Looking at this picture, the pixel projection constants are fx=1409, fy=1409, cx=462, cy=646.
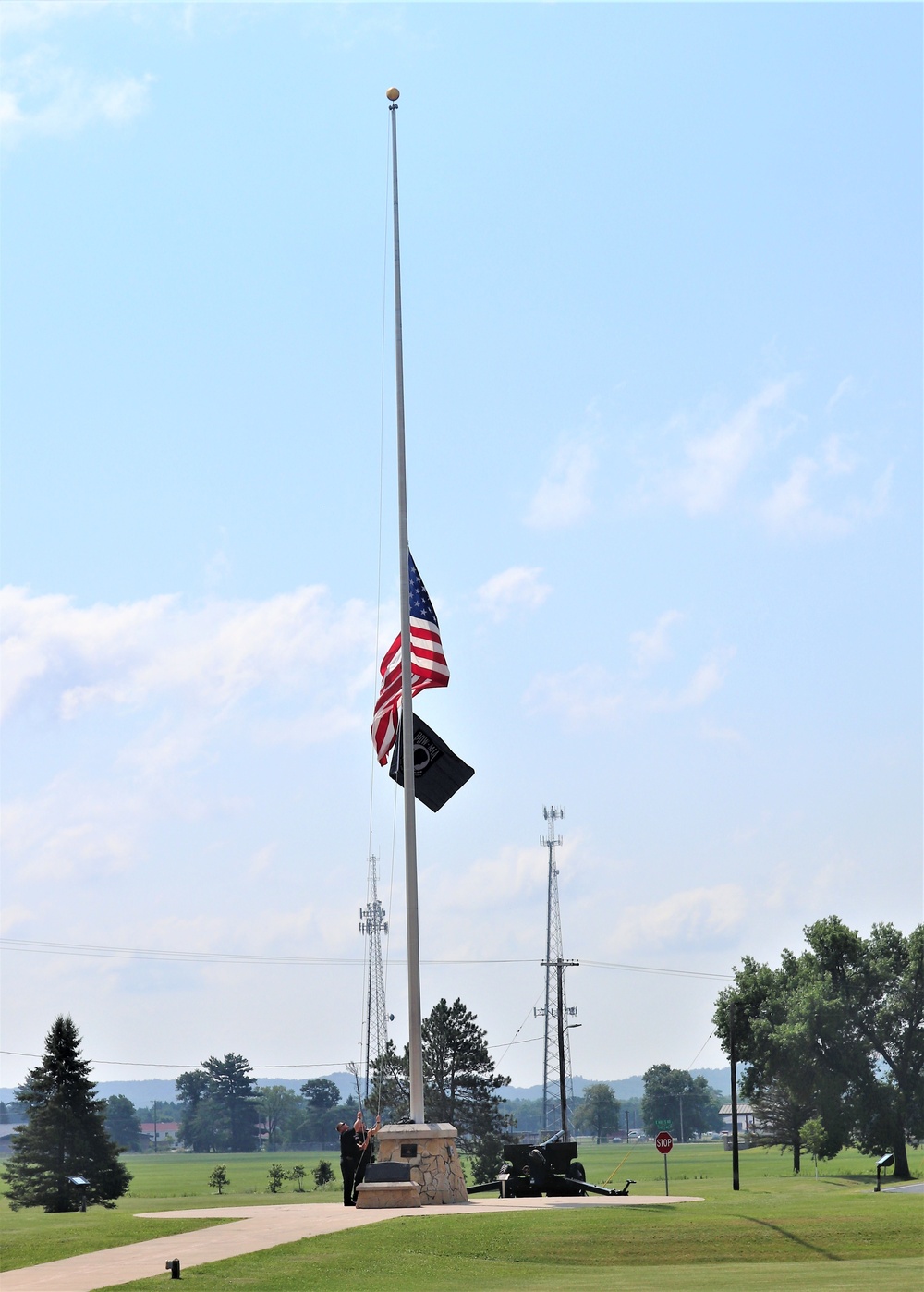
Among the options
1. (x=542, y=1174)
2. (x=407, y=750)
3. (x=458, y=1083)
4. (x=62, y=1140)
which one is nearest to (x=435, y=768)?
(x=407, y=750)

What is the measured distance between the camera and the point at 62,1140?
5400cm

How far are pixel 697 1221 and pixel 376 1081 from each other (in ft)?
164

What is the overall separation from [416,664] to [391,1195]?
31.8ft

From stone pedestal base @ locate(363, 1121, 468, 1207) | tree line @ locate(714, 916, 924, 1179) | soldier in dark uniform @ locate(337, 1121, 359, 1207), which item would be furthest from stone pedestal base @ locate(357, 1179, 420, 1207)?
tree line @ locate(714, 916, 924, 1179)

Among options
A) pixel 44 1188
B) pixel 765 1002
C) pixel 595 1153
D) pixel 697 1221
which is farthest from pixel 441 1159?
pixel 595 1153

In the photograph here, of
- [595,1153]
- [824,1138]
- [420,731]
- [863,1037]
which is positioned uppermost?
[420,731]

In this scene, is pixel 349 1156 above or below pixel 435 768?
below

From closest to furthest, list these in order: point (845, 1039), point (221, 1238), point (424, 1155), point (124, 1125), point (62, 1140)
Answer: point (221, 1238), point (424, 1155), point (62, 1140), point (845, 1039), point (124, 1125)

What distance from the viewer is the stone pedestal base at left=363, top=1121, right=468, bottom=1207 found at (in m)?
24.3

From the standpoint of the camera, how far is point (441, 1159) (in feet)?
80.7

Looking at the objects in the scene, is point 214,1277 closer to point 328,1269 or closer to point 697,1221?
point 328,1269

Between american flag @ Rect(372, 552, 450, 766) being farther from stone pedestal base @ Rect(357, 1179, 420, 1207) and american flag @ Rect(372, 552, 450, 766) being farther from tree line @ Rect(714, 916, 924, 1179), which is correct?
tree line @ Rect(714, 916, 924, 1179)

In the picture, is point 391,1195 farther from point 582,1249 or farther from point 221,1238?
point 582,1249

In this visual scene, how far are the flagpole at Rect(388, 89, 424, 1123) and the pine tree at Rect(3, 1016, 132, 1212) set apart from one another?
3050 cm
